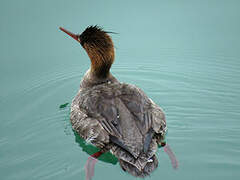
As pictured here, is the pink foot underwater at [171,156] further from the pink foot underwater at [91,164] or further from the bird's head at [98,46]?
the bird's head at [98,46]

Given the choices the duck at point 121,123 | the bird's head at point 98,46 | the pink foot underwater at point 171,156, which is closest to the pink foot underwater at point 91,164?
the duck at point 121,123

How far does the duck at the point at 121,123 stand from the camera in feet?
10.6

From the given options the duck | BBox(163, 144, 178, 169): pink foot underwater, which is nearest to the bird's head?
the duck

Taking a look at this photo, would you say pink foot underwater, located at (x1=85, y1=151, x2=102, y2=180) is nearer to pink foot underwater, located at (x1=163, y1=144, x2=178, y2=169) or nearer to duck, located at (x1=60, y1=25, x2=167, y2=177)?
duck, located at (x1=60, y1=25, x2=167, y2=177)

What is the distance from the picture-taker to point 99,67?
482 centimetres

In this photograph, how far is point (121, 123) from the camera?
350 cm

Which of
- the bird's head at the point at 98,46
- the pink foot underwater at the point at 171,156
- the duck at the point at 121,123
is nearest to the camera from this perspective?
the duck at the point at 121,123

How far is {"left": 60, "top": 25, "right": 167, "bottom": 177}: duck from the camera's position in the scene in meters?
3.24

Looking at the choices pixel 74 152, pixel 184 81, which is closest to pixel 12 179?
pixel 74 152

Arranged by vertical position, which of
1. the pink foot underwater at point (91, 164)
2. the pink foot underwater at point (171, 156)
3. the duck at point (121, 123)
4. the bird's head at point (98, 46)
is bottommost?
the pink foot underwater at point (91, 164)

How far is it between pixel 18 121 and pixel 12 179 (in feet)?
4.70

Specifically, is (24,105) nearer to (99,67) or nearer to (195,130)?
(99,67)

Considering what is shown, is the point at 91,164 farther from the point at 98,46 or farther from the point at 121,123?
the point at 98,46

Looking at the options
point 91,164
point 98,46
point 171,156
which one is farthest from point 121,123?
point 98,46
